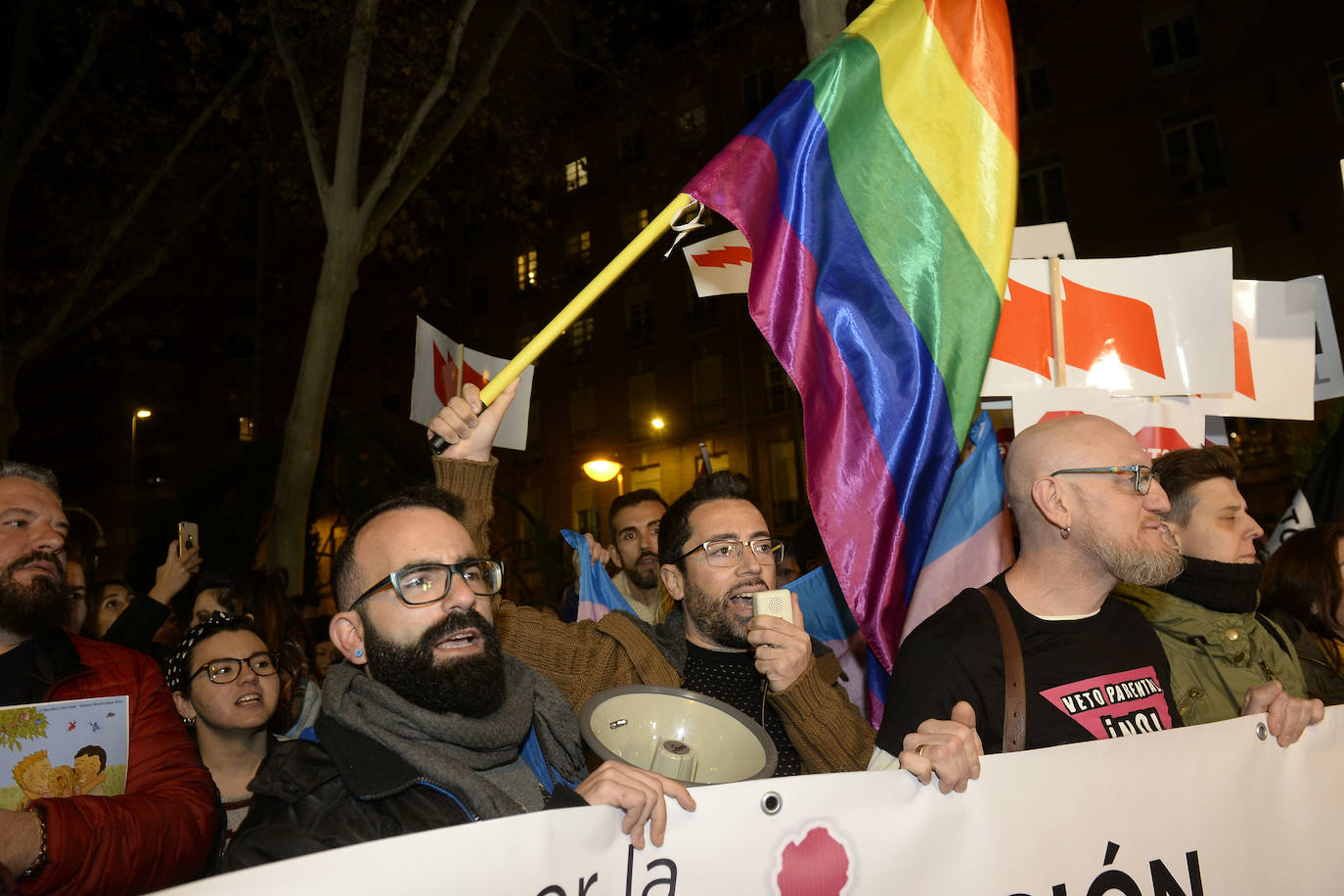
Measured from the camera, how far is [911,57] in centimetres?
349

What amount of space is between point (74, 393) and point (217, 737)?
144 ft

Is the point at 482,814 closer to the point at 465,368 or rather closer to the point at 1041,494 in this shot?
the point at 1041,494

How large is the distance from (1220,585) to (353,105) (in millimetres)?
8439

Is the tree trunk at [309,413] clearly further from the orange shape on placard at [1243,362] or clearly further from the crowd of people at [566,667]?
the orange shape on placard at [1243,362]

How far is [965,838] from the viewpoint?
2154mm

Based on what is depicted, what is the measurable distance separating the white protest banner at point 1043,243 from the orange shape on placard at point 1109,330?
43 centimetres

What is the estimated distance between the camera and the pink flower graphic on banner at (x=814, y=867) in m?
1.99

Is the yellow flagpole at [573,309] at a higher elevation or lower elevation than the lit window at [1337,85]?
lower

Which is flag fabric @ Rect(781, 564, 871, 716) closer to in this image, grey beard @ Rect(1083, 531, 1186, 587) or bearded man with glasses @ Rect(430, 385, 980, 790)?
bearded man with glasses @ Rect(430, 385, 980, 790)

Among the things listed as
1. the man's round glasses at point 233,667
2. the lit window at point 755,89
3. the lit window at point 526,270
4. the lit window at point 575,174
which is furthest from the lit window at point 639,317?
the man's round glasses at point 233,667

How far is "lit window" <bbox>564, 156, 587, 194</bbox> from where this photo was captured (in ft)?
103

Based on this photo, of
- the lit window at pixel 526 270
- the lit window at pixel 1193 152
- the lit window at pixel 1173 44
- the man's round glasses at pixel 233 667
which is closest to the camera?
the man's round glasses at pixel 233 667

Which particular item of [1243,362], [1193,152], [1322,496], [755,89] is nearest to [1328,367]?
[1322,496]

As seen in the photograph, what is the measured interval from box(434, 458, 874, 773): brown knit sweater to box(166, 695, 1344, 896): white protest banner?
60 centimetres
